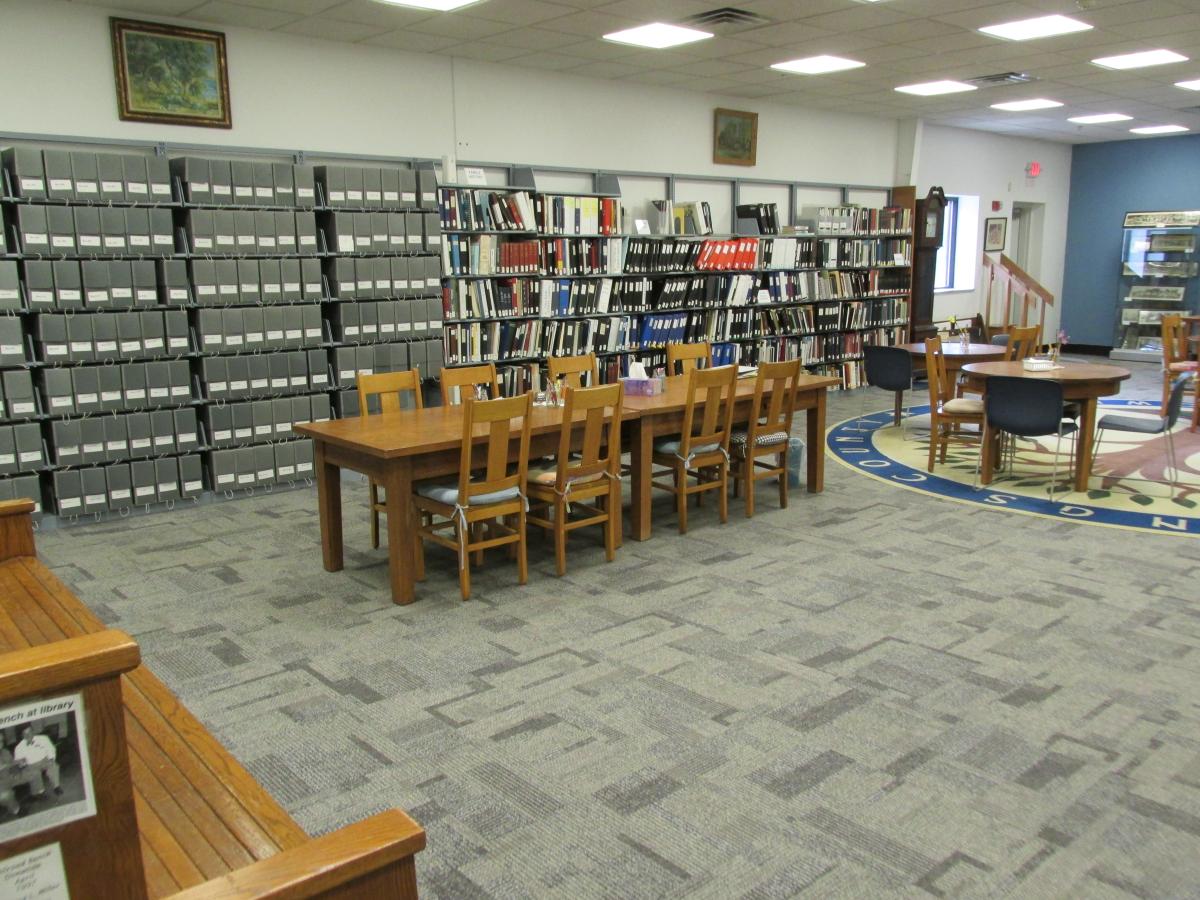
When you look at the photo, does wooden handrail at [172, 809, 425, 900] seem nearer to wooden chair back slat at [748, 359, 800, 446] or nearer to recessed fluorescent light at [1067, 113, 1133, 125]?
wooden chair back slat at [748, 359, 800, 446]

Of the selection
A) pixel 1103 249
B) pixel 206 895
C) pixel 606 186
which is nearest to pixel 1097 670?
pixel 206 895

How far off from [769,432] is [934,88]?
5320 millimetres

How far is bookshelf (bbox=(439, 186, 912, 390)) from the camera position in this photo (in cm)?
708

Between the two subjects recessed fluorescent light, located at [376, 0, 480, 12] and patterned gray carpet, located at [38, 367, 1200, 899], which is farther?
recessed fluorescent light, located at [376, 0, 480, 12]

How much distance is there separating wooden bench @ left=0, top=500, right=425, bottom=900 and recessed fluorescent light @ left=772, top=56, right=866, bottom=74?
23.7ft

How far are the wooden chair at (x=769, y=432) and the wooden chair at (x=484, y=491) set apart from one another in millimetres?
1661

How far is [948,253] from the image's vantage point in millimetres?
12656

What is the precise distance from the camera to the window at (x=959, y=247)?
12.5 m

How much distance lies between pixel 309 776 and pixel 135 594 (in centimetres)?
207

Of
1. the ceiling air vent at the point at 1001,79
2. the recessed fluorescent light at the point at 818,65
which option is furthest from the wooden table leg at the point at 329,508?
the ceiling air vent at the point at 1001,79

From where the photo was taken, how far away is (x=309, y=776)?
2.78m

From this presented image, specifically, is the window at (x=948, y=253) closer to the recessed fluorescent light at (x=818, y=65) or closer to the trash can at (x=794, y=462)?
the recessed fluorescent light at (x=818, y=65)

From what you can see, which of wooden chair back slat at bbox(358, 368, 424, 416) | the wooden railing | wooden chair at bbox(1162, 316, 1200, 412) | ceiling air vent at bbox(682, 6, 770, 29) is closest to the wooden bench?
wooden chair back slat at bbox(358, 368, 424, 416)

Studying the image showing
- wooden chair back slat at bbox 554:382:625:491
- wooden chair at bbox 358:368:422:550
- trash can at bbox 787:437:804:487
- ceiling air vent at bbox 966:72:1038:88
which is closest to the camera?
wooden chair back slat at bbox 554:382:625:491
